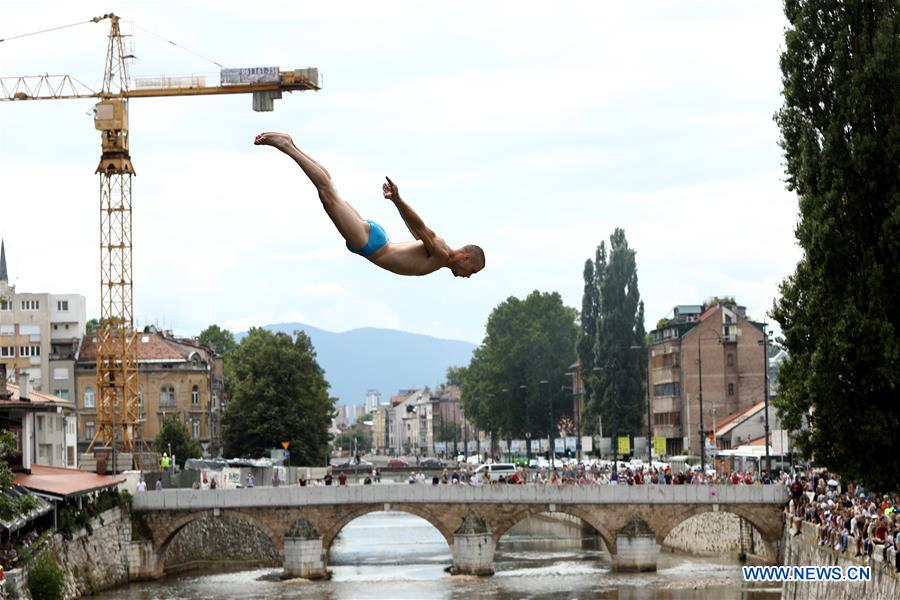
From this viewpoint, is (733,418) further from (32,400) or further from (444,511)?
(32,400)

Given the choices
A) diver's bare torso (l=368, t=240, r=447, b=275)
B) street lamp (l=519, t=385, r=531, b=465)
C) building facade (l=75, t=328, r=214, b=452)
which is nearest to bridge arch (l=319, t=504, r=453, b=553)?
building facade (l=75, t=328, r=214, b=452)

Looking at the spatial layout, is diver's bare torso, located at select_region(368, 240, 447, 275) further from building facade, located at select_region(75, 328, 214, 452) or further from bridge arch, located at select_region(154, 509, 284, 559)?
building facade, located at select_region(75, 328, 214, 452)

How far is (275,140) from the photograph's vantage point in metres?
12.1

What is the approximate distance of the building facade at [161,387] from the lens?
121938 mm

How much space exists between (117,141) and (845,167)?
204 feet

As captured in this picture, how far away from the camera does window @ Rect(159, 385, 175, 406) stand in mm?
123500

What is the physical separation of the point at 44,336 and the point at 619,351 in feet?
139

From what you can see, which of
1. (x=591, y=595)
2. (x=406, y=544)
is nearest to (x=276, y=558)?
(x=406, y=544)

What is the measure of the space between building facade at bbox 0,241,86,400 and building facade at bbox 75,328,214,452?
3.51 feet

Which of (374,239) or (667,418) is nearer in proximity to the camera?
(374,239)

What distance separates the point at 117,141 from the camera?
9538 cm

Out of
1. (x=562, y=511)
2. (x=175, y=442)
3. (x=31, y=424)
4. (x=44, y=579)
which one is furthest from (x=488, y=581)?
(x=175, y=442)

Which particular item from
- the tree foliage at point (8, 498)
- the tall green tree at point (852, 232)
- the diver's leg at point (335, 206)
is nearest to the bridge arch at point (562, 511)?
the tree foliage at point (8, 498)

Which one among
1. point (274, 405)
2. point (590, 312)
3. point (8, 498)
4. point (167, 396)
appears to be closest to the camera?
point (8, 498)
